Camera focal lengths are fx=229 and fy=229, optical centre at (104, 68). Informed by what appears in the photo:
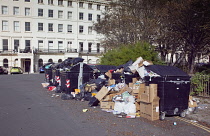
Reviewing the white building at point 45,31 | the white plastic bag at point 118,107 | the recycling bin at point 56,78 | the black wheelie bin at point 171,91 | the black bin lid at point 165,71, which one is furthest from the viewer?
the white building at point 45,31

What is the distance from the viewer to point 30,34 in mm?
43719

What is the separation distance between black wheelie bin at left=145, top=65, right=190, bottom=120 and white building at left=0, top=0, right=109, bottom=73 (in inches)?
1350

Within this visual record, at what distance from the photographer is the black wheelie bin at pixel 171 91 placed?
7666mm

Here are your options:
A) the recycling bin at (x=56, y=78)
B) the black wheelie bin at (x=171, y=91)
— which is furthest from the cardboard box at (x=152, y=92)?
the recycling bin at (x=56, y=78)

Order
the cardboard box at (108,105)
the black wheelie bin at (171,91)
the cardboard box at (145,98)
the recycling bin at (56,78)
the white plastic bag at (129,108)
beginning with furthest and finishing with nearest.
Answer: the recycling bin at (56,78) → the cardboard box at (108,105) → the white plastic bag at (129,108) → the black wheelie bin at (171,91) → the cardboard box at (145,98)

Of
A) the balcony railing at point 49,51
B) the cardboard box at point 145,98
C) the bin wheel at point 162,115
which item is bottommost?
the bin wheel at point 162,115

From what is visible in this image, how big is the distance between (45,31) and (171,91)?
40.1 meters

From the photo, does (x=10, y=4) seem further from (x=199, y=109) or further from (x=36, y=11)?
(x=199, y=109)

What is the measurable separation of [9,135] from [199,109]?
22.4 ft

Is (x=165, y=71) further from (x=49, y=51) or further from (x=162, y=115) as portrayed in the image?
(x=49, y=51)

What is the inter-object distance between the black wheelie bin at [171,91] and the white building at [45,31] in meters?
34.3

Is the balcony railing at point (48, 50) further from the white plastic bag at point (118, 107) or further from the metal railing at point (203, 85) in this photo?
the white plastic bag at point (118, 107)

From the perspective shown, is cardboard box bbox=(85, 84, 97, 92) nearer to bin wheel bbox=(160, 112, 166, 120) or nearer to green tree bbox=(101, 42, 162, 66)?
bin wheel bbox=(160, 112, 166, 120)

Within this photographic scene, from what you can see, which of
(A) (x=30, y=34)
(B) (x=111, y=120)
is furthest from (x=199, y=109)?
(A) (x=30, y=34)
